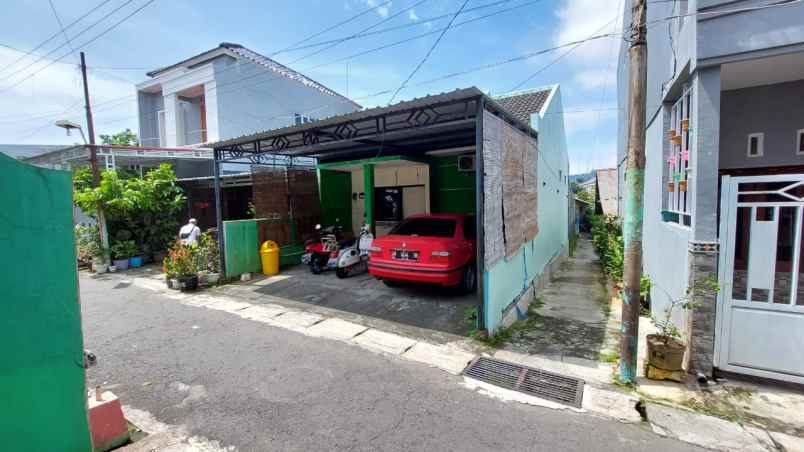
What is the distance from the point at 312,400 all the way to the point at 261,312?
10.2 feet

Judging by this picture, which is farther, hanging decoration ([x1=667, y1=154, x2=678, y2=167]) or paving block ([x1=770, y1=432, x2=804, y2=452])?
hanging decoration ([x1=667, y1=154, x2=678, y2=167])

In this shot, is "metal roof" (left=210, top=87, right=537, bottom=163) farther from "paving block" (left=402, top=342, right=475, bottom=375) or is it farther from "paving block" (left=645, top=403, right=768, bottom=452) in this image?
"paving block" (left=645, top=403, right=768, bottom=452)

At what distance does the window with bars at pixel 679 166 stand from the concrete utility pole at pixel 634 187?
73 cm

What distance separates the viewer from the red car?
607 cm

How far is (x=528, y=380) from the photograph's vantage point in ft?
12.4

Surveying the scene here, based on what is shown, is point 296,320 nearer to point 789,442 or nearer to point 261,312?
point 261,312

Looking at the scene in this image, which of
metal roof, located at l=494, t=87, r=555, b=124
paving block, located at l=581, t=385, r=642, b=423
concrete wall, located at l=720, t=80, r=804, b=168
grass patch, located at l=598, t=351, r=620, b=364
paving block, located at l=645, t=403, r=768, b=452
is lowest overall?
grass patch, located at l=598, t=351, r=620, b=364

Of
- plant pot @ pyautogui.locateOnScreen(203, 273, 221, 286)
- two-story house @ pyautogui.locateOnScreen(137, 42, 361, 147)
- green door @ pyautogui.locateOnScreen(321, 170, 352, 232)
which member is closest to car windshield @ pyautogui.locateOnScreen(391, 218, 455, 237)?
plant pot @ pyautogui.locateOnScreen(203, 273, 221, 286)

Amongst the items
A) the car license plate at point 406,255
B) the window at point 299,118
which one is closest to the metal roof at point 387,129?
the car license plate at point 406,255

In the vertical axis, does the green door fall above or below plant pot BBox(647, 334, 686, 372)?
above

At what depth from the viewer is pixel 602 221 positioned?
1256 cm

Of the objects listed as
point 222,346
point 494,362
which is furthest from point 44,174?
point 494,362

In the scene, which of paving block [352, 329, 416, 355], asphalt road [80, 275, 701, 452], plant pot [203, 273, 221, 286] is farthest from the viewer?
plant pot [203, 273, 221, 286]

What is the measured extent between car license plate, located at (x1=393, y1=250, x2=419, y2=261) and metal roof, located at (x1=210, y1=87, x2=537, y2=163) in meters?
2.13
